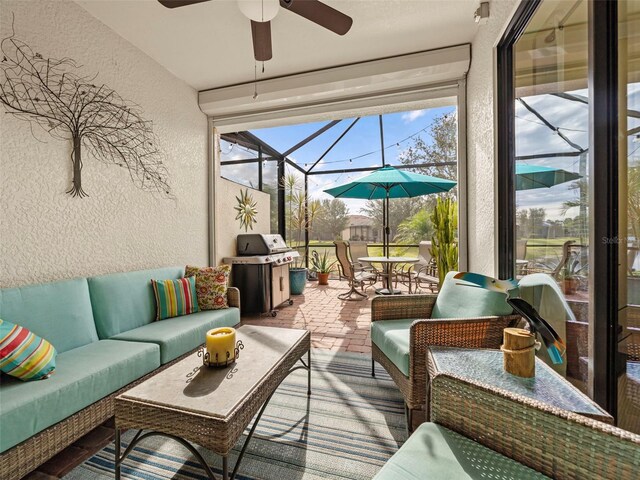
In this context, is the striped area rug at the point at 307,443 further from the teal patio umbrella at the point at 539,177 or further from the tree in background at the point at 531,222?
the teal patio umbrella at the point at 539,177

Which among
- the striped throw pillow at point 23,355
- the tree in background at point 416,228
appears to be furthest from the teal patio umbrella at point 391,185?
the striped throw pillow at point 23,355

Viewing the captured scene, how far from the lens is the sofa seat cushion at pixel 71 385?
122cm

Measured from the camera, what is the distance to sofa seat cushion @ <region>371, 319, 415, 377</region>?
5.56 ft

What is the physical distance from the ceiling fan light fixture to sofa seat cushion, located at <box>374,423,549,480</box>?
93.1 inches

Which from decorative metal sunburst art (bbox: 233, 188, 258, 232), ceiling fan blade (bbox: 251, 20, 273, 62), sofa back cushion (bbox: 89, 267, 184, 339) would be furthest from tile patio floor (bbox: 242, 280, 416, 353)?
ceiling fan blade (bbox: 251, 20, 273, 62)

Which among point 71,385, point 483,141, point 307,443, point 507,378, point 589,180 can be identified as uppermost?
point 483,141

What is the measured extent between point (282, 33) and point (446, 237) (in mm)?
2635

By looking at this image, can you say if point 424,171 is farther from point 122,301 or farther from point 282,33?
point 122,301

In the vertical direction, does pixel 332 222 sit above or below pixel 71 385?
above

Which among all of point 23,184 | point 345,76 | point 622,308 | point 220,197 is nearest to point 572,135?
point 622,308

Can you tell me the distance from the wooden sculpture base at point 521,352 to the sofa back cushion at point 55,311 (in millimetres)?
2576

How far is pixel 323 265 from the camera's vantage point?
6516mm

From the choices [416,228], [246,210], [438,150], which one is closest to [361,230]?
[416,228]

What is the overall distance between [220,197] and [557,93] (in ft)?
12.6
